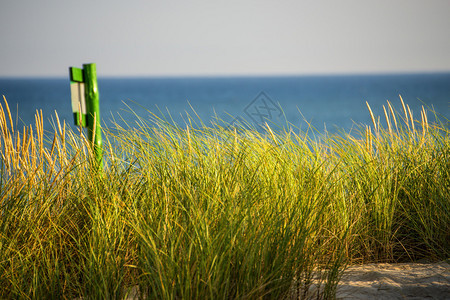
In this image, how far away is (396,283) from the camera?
83.6 inches

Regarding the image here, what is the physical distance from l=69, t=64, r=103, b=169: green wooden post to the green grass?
5.5 inches

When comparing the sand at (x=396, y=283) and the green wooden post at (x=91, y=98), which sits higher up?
the green wooden post at (x=91, y=98)

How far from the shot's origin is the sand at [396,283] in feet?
6.63

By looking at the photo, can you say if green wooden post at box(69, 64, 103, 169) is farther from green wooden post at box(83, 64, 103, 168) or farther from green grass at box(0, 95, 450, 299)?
green grass at box(0, 95, 450, 299)

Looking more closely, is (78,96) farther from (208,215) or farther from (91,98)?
(208,215)

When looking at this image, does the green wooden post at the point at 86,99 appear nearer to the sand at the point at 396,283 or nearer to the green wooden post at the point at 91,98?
the green wooden post at the point at 91,98

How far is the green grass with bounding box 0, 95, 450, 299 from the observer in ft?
6.05

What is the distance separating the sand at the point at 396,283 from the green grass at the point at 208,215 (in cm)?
11

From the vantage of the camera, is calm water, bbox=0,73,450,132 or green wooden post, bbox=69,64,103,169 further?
calm water, bbox=0,73,450,132

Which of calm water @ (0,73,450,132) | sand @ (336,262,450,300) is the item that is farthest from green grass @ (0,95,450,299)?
calm water @ (0,73,450,132)

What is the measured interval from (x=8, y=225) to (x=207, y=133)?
1.27 metres

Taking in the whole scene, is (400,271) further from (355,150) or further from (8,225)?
(8,225)

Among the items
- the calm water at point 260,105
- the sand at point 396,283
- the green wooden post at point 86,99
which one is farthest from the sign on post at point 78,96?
the sand at point 396,283

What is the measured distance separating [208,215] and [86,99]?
150 centimetres
